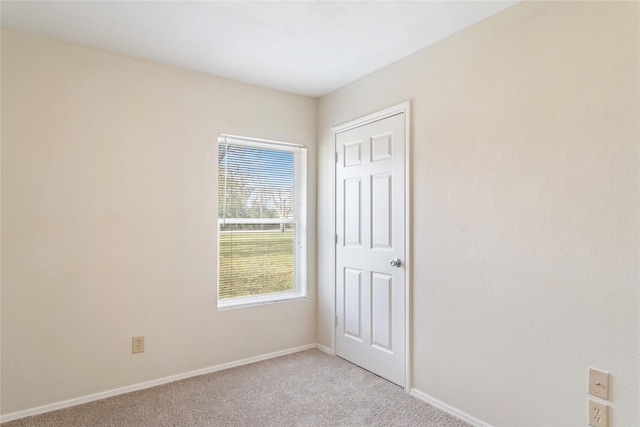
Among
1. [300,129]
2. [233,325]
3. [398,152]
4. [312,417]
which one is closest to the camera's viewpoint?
[312,417]

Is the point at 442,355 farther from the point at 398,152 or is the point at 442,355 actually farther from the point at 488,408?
the point at 398,152

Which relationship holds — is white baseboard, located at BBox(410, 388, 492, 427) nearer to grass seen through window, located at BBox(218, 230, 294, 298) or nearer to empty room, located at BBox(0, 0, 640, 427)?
empty room, located at BBox(0, 0, 640, 427)

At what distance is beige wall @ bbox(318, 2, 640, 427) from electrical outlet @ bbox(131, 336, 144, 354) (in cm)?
196

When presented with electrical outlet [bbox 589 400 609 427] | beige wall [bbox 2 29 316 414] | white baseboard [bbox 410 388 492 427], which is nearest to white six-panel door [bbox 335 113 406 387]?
white baseboard [bbox 410 388 492 427]

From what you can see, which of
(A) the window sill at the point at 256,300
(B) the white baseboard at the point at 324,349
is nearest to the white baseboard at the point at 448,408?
(B) the white baseboard at the point at 324,349

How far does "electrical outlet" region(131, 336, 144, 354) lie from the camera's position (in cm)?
265

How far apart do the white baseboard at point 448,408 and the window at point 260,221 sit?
1.38 m

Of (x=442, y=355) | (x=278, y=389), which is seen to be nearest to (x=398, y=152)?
(x=442, y=355)

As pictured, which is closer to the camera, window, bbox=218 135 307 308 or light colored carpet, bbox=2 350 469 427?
light colored carpet, bbox=2 350 469 427

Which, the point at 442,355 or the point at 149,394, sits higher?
the point at 442,355

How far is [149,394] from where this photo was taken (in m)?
2.58

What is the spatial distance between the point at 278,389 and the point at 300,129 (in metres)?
2.21

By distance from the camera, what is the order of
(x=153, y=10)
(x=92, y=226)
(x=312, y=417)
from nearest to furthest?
(x=153, y=10), (x=312, y=417), (x=92, y=226)

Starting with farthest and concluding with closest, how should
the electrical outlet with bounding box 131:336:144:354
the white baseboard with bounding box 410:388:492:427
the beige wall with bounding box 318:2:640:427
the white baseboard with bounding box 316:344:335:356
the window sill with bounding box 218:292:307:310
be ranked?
the white baseboard with bounding box 316:344:335:356 → the window sill with bounding box 218:292:307:310 → the electrical outlet with bounding box 131:336:144:354 → the white baseboard with bounding box 410:388:492:427 → the beige wall with bounding box 318:2:640:427
